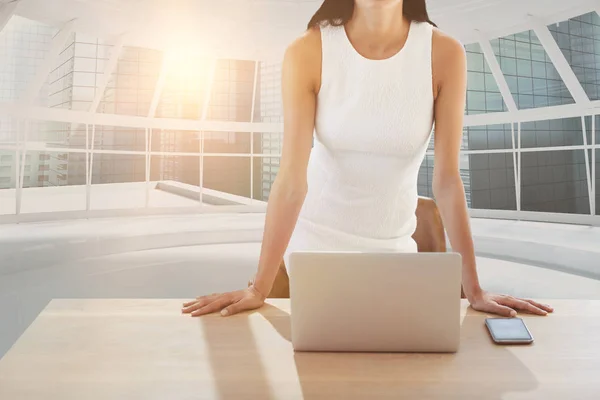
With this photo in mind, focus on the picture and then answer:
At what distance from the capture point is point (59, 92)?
5.94 meters

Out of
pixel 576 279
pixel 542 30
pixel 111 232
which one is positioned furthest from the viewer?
pixel 542 30

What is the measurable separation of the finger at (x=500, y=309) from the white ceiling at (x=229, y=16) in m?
4.84

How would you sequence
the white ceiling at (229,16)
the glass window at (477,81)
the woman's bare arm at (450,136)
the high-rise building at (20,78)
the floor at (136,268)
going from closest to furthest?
the woman's bare arm at (450,136), the floor at (136,268), the white ceiling at (229,16), the high-rise building at (20,78), the glass window at (477,81)

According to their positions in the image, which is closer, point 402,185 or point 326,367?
point 326,367

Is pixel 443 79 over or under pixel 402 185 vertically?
over

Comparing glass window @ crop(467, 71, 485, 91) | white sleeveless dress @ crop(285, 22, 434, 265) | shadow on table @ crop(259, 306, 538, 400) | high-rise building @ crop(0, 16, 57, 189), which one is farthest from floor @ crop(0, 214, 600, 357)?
glass window @ crop(467, 71, 485, 91)

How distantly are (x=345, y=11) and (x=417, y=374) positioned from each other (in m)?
0.85

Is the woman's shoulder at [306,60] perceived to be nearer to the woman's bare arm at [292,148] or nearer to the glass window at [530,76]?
the woman's bare arm at [292,148]

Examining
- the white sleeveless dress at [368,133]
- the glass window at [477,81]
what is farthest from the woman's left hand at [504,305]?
the glass window at [477,81]

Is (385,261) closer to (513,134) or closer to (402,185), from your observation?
(402,185)

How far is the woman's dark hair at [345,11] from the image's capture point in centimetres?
105

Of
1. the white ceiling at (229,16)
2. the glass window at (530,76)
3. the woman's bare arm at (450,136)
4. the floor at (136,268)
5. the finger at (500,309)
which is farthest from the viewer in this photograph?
the glass window at (530,76)

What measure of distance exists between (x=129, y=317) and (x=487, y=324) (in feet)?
1.93

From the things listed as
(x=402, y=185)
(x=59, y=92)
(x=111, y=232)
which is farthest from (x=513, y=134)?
(x=59, y=92)
